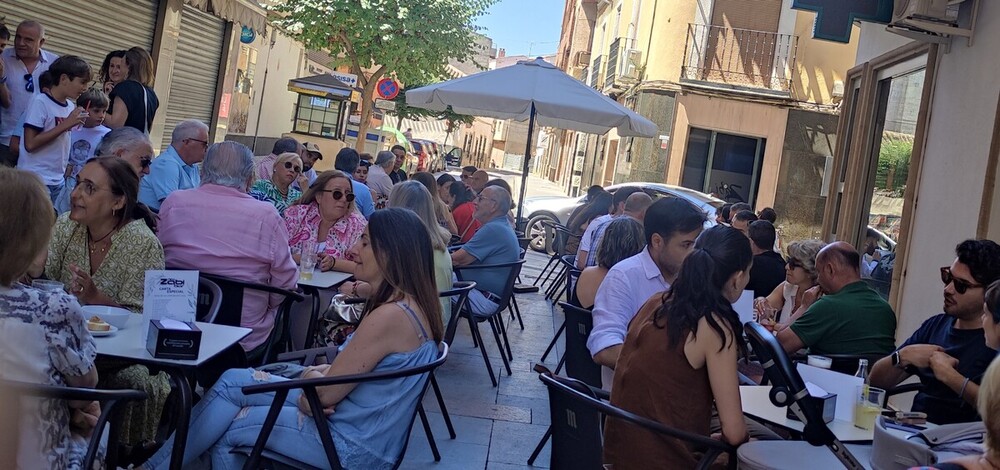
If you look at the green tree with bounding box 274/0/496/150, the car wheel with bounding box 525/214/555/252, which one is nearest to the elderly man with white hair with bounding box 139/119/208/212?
the car wheel with bounding box 525/214/555/252

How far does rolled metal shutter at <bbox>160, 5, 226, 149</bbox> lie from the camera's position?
50.2 feet

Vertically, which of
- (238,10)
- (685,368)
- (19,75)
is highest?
(238,10)

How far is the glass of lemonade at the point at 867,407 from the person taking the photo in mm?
3641

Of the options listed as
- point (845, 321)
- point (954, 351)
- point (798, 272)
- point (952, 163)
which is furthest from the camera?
point (952, 163)

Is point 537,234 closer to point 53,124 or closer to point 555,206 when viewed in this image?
point 555,206

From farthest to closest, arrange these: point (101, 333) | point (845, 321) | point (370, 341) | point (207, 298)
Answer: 1. point (845, 321)
2. point (207, 298)
3. point (101, 333)
4. point (370, 341)

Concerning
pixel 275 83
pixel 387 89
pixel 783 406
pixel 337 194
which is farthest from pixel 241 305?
pixel 275 83

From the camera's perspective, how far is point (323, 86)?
76.1 feet

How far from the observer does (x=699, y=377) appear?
11.0 feet

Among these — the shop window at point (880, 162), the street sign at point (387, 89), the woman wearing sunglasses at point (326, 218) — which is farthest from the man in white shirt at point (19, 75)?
the street sign at point (387, 89)

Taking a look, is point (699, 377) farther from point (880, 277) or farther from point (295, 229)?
point (880, 277)

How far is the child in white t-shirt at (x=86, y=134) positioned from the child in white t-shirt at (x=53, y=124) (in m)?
0.08

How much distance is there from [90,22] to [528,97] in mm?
5527

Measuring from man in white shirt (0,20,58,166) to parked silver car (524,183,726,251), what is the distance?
1113 centimetres
